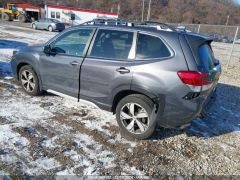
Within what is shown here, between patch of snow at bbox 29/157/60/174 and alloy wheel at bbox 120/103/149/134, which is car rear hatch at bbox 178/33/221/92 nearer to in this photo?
alloy wheel at bbox 120/103/149/134

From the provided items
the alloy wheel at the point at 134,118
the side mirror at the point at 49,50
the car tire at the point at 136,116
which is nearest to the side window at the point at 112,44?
the car tire at the point at 136,116

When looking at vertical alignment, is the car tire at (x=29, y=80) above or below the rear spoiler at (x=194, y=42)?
below

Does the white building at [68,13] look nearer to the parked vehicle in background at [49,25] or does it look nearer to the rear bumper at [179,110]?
the parked vehicle in background at [49,25]

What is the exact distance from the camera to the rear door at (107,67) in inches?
157

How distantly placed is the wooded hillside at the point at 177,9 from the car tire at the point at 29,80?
79.6 m

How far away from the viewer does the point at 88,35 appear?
14.8 ft

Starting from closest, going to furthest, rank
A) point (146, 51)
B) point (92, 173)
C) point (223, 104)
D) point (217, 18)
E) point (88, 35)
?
point (92, 173), point (146, 51), point (88, 35), point (223, 104), point (217, 18)

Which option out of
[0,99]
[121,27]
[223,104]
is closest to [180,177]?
[121,27]

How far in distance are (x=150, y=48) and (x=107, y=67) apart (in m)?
0.81

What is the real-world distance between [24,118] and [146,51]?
256cm

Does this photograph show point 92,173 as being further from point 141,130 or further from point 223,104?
point 223,104

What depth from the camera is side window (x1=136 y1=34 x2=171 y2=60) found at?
3.73 m

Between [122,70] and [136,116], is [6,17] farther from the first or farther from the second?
[136,116]

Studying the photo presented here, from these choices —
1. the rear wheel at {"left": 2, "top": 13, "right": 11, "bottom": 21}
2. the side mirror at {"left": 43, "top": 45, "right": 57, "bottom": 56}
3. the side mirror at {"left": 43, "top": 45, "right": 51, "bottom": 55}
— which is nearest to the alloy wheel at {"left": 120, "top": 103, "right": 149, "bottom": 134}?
the side mirror at {"left": 43, "top": 45, "right": 57, "bottom": 56}
